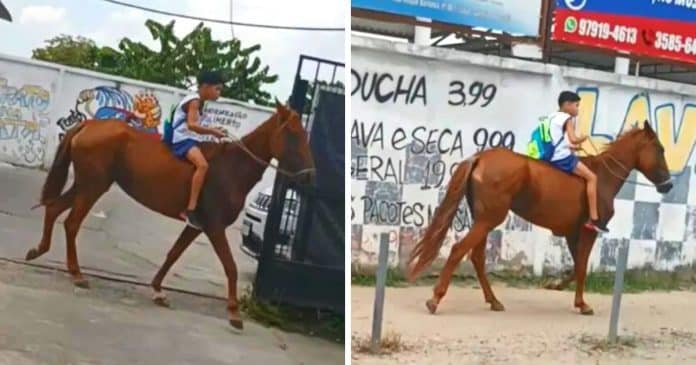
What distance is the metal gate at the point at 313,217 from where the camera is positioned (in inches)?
122

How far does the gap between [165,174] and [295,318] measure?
2.09 feet

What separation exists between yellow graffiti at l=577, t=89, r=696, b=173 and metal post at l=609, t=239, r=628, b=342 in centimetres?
60

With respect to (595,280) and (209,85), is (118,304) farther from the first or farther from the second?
(595,280)

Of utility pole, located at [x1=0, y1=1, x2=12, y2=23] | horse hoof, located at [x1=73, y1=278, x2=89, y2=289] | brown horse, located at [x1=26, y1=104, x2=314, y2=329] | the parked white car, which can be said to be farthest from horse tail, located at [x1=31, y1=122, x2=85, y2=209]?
the parked white car

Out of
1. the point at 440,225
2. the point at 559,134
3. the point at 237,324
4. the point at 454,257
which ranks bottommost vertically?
the point at 237,324

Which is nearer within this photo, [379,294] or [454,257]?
[379,294]

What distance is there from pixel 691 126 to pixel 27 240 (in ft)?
11.1

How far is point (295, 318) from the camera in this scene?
3230 millimetres

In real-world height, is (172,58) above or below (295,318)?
above

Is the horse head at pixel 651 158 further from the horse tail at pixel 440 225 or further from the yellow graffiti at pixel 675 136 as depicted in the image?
the horse tail at pixel 440 225

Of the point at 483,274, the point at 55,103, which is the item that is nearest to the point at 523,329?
the point at 483,274

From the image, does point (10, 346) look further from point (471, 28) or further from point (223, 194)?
point (471, 28)

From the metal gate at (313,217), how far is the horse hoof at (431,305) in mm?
886

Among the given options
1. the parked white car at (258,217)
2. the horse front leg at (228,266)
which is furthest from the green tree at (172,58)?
the horse front leg at (228,266)
